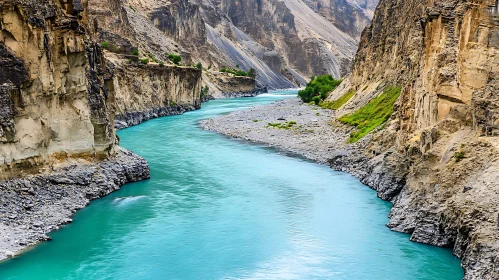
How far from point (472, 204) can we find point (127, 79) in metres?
66.8

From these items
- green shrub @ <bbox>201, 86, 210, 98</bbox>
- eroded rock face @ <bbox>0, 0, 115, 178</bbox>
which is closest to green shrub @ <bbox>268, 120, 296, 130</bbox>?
eroded rock face @ <bbox>0, 0, 115, 178</bbox>

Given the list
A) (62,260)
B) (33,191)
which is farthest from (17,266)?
(33,191)

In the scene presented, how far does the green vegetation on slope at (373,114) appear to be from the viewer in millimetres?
51781

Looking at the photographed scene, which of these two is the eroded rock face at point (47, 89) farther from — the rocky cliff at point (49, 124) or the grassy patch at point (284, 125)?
the grassy patch at point (284, 125)

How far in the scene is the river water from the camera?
930 inches

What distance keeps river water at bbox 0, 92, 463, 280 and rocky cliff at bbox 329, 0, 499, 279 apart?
143 centimetres

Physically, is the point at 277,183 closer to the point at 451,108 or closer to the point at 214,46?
the point at 451,108

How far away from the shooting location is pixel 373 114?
56562mm

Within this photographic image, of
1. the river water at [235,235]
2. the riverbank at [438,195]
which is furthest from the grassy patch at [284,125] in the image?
the river water at [235,235]

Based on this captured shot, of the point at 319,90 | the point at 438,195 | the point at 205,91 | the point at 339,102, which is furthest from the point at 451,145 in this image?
the point at 205,91

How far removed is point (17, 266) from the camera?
23.0 meters

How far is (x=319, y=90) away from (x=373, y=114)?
51210mm

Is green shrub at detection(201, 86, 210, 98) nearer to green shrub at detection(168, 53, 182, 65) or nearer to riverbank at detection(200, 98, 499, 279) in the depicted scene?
green shrub at detection(168, 53, 182, 65)

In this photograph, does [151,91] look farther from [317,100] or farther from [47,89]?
[47,89]
